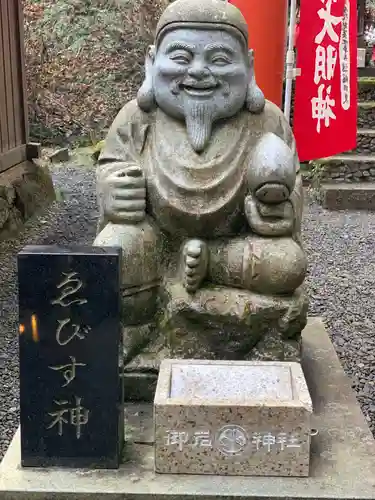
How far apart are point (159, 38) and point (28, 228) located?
4.55 m

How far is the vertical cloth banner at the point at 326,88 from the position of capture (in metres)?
5.95

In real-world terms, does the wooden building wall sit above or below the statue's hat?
below

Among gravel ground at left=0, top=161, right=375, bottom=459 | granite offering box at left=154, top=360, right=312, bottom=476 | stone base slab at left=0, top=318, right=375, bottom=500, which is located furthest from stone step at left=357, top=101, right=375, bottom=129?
granite offering box at left=154, top=360, right=312, bottom=476

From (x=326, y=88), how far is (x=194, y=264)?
3.90 metres

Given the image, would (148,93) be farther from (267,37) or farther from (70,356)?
(267,37)

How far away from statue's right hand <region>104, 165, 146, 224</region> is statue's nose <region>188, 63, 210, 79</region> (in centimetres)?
43

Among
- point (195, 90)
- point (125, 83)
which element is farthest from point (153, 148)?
point (125, 83)

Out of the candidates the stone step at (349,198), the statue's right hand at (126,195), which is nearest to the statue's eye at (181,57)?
the statue's right hand at (126,195)

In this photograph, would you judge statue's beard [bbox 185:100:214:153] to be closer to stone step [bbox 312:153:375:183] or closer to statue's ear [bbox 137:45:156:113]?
statue's ear [bbox 137:45:156:113]

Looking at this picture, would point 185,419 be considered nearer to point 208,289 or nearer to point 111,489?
point 111,489

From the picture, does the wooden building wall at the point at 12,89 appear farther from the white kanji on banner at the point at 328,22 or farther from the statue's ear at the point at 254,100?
the statue's ear at the point at 254,100

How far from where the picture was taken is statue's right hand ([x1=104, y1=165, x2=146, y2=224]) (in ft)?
9.04

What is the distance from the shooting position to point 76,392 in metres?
2.25

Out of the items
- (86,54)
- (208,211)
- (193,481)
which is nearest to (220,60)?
(208,211)
